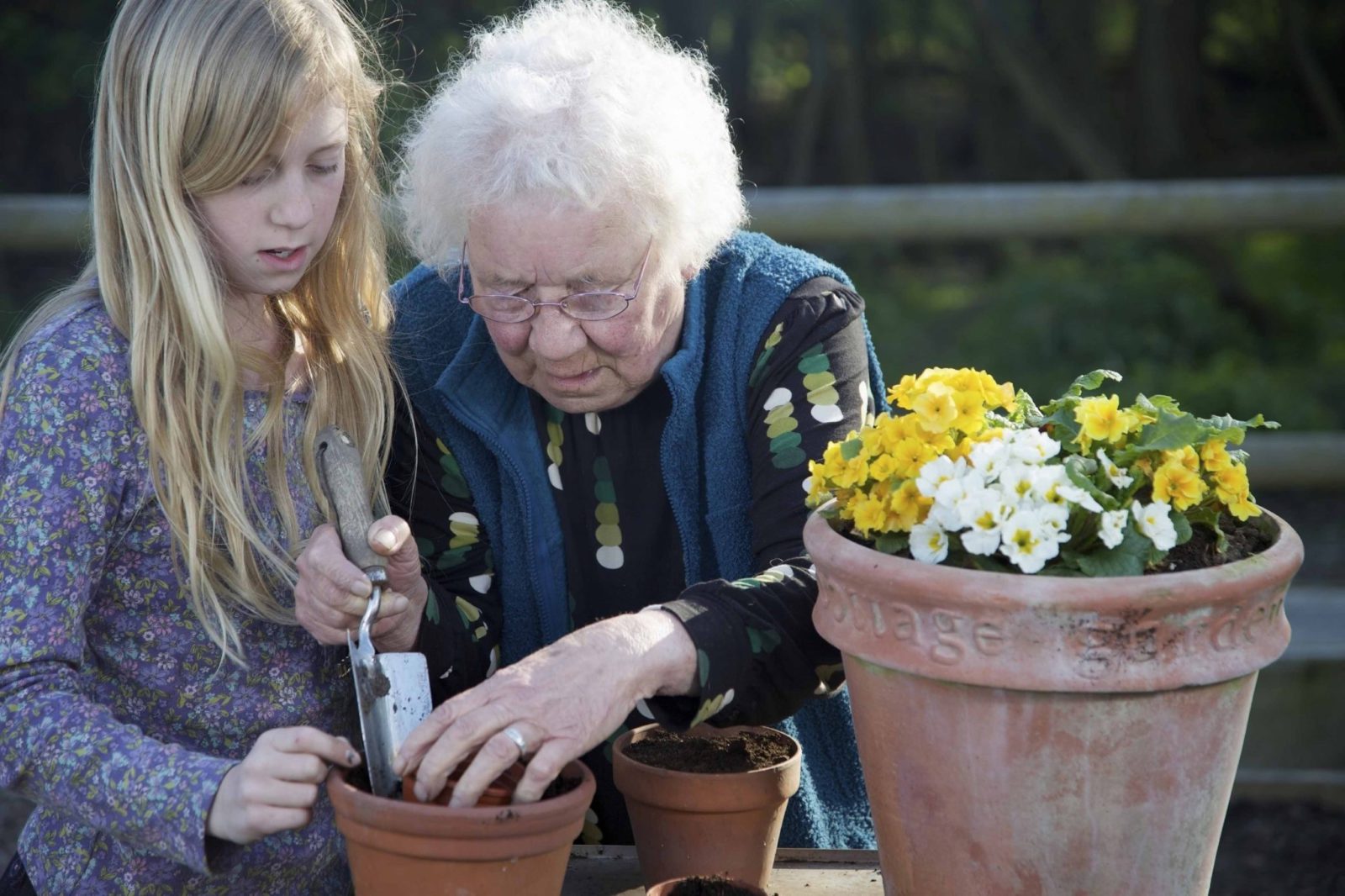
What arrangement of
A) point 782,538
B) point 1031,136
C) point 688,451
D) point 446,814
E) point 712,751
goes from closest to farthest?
point 446,814 < point 712,751 < point 782,538 < point 688,451 < point 1031,136

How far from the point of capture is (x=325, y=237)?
1.79 metres

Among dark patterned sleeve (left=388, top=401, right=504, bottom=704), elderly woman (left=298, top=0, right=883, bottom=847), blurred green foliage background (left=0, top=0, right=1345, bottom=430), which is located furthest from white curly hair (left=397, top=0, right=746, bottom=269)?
blurred green foliage background (left=0, top=0, right=1345, bottom=430)

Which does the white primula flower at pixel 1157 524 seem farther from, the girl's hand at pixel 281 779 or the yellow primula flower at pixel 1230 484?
the girl's hand at pixel 281 779

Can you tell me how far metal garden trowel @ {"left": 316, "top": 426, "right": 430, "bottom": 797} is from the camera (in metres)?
1.40

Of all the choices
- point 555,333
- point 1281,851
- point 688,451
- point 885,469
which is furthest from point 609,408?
point 1281,851

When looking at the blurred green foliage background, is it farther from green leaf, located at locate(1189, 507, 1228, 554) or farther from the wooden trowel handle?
green leaf, located at locate(1189, 507, 1228, 554)

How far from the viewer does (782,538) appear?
1854 mm

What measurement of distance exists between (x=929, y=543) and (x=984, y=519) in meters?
0.06

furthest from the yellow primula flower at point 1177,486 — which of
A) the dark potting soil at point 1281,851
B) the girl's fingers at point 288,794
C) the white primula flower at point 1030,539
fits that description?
the dark potting soil at point 1281,851

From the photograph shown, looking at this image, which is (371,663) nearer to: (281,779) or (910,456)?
(281,779)

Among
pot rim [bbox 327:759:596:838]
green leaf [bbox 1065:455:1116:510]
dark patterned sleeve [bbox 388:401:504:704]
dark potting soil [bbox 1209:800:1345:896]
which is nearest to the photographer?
pot rim [bbox 327:759:596:838]

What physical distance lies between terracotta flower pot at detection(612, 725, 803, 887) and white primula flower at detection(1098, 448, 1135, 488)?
0.47 meters

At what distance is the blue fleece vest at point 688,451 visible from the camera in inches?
78.0

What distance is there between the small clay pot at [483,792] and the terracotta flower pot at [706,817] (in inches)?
8.2
